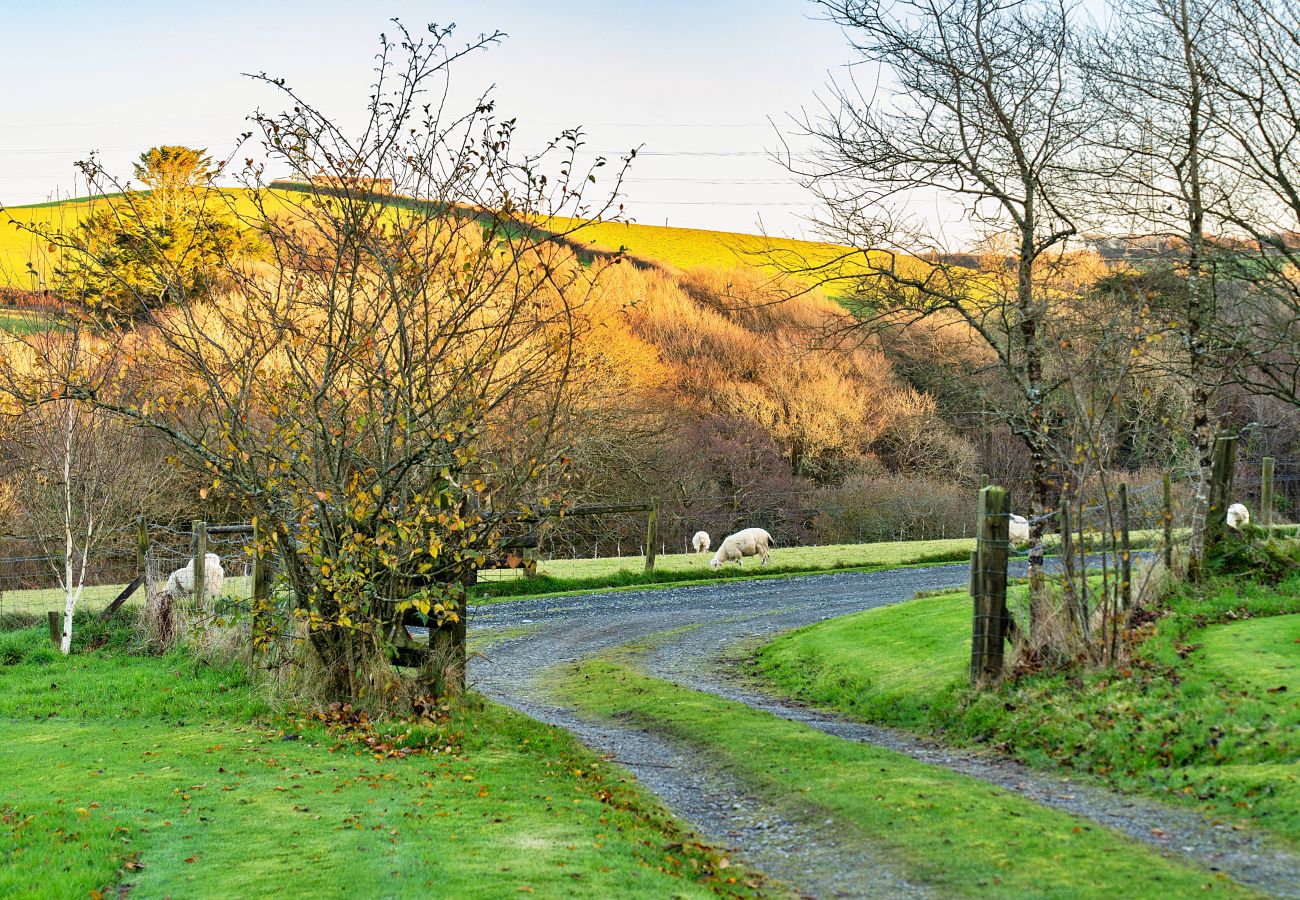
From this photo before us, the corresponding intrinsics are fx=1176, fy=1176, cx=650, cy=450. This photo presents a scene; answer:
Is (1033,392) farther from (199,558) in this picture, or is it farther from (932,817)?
(199,558)

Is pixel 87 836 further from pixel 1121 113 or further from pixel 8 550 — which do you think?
pixel 8 550

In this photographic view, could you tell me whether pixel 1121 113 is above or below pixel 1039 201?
above

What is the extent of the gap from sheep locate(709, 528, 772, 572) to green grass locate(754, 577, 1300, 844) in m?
19.3

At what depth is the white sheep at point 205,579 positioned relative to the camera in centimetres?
1980

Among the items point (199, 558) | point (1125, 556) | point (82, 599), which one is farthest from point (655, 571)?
point (1125, 556)

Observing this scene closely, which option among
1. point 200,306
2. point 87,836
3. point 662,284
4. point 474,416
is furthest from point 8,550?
point 662,284

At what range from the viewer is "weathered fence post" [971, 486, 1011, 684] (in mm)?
13539

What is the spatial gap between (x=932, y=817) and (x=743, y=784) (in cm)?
216

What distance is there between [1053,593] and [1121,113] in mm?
6724

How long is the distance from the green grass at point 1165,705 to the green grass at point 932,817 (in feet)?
3.94

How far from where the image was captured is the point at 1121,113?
15859 millimetres

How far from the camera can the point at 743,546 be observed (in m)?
37.0

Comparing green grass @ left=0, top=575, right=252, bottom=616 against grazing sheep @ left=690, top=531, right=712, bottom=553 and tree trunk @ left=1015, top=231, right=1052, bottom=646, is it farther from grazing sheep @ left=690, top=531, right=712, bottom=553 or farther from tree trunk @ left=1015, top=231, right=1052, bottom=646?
grazing sheep @ left=690, top=531, right=712, bottom=553

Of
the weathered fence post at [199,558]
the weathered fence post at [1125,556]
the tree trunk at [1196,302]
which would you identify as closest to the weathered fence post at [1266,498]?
the tree trunk at [1196,302]
